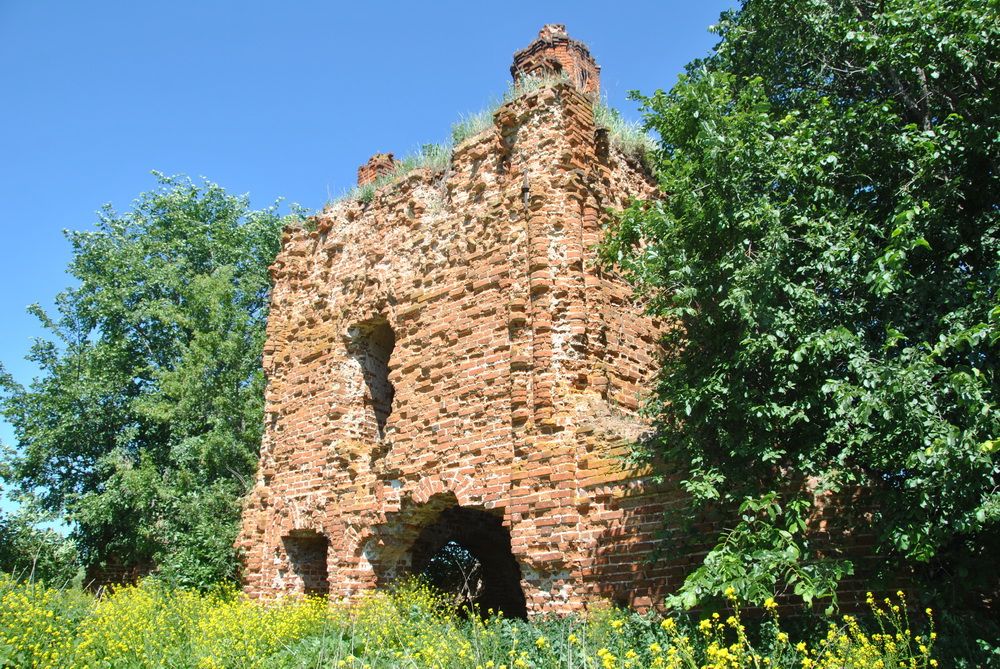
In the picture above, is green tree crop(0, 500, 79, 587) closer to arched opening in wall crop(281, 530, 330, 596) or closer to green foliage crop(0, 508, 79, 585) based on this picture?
green foliage crop(0, 508, 79, 585)

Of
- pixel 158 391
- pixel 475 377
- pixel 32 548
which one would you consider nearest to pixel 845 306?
pixel 475 377

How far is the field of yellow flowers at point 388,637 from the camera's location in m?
4.75

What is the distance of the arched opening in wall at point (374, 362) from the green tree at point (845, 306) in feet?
17.2

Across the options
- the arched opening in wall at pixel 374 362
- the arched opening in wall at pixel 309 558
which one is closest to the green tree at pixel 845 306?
the arched opening in wall at pixel 374 362

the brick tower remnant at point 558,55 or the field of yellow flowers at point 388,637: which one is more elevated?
the brick tower remnant at point 558,55

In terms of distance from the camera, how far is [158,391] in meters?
17.0

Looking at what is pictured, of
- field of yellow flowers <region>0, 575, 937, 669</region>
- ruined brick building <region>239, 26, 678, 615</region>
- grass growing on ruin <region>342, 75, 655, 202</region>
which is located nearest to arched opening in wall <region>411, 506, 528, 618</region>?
ruined brick building <region>239, 26, 678, 615</region>

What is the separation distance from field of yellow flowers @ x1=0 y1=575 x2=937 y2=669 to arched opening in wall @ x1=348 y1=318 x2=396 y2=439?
2682mm

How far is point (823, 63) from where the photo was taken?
268 inches

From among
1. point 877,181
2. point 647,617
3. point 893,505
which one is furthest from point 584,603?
point 877,181

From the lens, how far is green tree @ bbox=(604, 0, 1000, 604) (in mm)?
4605

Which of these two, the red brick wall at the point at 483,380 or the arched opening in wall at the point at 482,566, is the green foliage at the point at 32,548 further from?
the arched opening in wall at the point at 482,566

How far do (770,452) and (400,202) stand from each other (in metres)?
6.90

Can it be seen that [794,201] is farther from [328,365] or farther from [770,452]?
[328,365]
